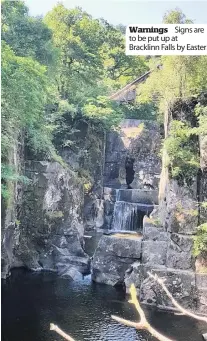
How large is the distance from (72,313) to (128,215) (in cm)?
671

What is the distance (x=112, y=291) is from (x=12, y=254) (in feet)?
9.67

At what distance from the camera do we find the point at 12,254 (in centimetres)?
1044

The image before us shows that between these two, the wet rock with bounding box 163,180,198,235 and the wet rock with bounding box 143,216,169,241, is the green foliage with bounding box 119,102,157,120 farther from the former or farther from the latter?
the wet rock with bounding box 163,180,198,235

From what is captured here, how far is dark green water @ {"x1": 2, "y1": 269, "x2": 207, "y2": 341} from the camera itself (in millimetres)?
6746

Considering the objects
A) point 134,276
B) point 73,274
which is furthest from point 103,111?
point 134,276

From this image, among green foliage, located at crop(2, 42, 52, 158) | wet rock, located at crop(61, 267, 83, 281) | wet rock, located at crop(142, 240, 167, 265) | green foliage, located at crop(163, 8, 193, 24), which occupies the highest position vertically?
green foliage, located at crop(163, 8, 193, 24)

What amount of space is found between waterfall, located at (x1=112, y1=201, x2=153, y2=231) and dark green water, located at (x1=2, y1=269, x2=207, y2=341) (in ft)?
14.2

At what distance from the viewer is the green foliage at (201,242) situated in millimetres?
8438

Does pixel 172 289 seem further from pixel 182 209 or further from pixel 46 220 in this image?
pixel 46 220

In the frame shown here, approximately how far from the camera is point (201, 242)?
8.48 m

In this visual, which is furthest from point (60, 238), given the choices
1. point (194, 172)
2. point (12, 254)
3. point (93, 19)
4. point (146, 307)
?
point (93, 19)

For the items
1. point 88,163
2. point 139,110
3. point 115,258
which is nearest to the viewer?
point 115,258

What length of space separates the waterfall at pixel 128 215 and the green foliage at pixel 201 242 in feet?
16.5

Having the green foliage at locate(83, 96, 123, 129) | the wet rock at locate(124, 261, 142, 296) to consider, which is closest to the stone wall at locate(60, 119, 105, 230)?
the green foliage at locate(83, 96, 123, 129)
